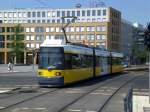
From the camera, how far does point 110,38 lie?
550 ft

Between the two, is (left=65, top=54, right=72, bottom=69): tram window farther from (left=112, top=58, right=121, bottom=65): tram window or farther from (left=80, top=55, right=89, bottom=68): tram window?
(left=112, top=58, right=121, bottom=65): tram window

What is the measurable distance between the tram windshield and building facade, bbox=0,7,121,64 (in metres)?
124

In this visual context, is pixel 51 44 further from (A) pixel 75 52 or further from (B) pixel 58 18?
(B) pixel 58 18

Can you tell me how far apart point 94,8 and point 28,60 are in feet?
93.8

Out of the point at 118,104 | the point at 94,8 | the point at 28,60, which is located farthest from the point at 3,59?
the point at 118,104

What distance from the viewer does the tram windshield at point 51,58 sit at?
32625mm

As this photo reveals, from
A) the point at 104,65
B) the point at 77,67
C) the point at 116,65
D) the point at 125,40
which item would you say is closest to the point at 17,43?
the point at 125,40

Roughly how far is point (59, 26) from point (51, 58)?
134014 mm

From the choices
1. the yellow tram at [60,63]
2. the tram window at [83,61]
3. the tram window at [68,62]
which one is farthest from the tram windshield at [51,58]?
the tram window at [83,61]

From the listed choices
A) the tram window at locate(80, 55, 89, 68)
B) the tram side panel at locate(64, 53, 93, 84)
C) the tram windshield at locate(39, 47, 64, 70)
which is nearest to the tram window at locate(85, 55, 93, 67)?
the tram side panel at locate(64, 53, 93, 84)

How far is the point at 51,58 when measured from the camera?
108 feet

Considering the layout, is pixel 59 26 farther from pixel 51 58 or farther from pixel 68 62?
pixel 51 58

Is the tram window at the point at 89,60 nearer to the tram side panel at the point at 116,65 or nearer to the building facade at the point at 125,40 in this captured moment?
the tram side panel at the point at 116,65

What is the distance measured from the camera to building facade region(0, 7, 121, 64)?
540 feet
